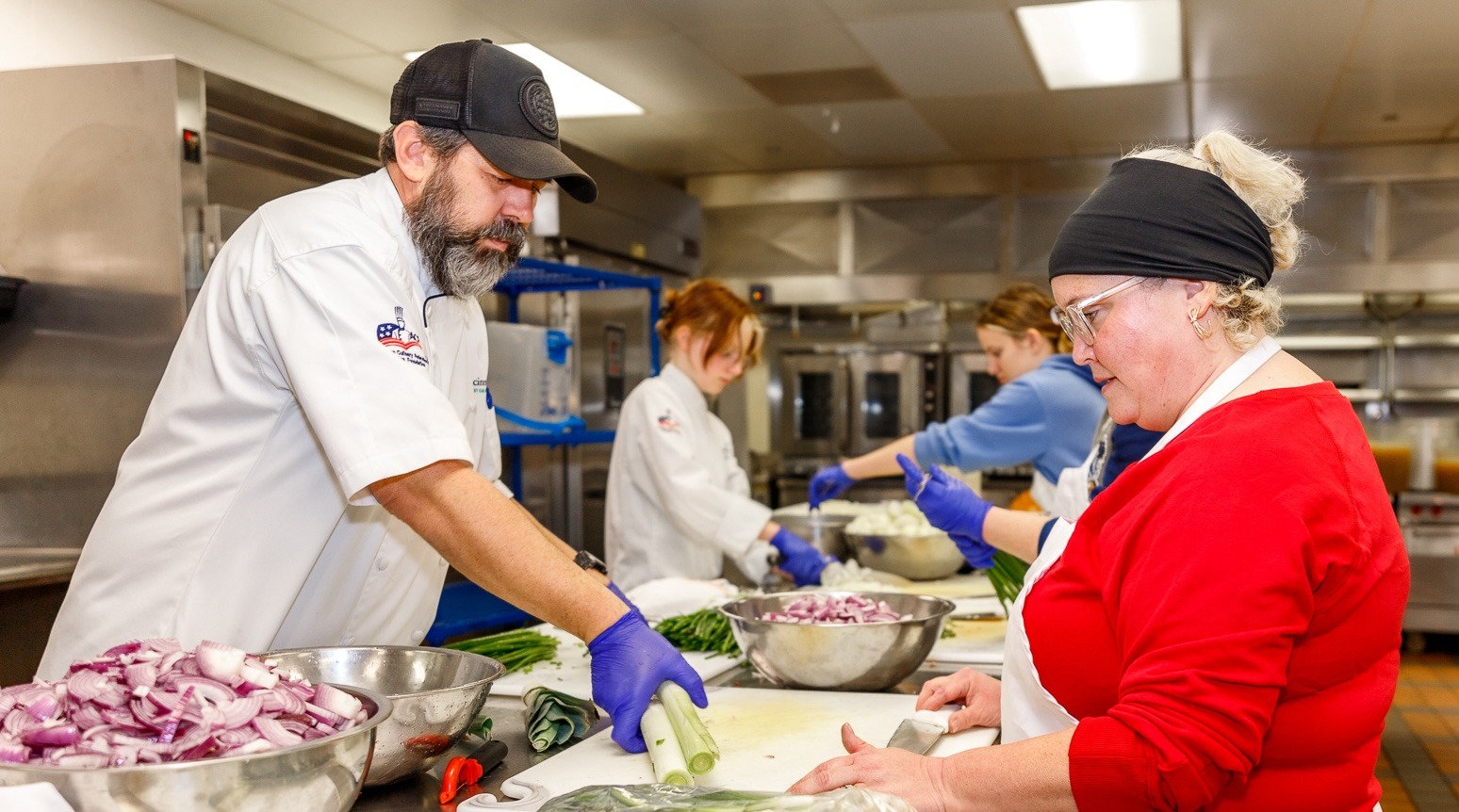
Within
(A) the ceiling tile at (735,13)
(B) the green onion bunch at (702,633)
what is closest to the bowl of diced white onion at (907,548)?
Result: (B) the green onion bunch at (702,633)

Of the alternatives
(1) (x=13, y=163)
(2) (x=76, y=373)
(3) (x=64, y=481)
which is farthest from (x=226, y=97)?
(3) (x=64, y=481)

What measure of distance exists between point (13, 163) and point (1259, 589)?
3.71m

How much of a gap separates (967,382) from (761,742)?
5596 mm

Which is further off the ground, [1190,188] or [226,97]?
[226,97]

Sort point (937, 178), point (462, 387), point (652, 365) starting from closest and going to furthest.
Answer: point (462, 387), point (652, 365), point (937, 178)

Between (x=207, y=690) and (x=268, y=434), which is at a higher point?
(x=268, y=434)

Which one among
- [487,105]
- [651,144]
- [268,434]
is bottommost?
[268,434]

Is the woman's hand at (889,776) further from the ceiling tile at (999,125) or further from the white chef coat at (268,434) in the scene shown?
the ceiling tile at (999,125)

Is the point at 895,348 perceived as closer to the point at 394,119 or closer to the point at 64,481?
the point at 64,481

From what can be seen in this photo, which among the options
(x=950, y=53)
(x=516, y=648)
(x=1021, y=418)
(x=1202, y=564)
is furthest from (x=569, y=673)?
(x=950, y=53)

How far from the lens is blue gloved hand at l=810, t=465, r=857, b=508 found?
381 centimetres

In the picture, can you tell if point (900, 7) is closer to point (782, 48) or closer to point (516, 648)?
point (782, 48)

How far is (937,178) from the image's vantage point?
23.3 ft

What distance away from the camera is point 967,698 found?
5.98ft
